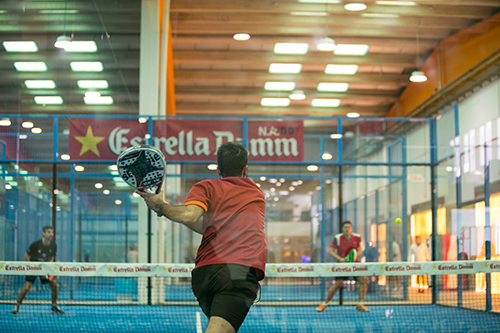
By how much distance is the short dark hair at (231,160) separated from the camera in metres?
2.71

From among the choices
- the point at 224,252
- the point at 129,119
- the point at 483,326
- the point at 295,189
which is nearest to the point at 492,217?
the point at 483,326

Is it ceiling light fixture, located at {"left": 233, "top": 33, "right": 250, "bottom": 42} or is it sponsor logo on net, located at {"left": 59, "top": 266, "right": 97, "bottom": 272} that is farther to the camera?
ceiling light fixture, located at {"left": 233, "top": 33, "right": 250, "bottom": 42}

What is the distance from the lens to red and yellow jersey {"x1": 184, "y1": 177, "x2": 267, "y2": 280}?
2520mm

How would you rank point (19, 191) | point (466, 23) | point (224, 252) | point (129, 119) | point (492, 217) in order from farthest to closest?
point (466, 23) → point (129, 119) → point (492, 217) → point (19, 191) → point (224, 252)

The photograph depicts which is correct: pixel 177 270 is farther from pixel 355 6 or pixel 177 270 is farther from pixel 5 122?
pixel 355 6

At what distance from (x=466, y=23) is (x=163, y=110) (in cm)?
641

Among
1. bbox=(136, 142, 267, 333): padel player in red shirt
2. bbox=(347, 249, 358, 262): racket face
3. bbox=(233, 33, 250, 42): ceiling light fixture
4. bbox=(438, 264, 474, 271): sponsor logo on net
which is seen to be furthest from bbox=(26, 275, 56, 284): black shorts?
bbox=(136, 142, 267, 333): padel player in red shirt

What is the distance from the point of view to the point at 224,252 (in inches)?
99.1

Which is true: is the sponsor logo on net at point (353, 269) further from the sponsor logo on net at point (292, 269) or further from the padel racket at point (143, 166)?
the padel racket at point (143, 166)

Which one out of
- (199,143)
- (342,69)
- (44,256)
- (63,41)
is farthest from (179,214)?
(342,69)

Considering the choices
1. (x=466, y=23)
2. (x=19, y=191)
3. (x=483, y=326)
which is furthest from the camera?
(x=466, y=23)

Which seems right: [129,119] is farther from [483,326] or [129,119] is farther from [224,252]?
[224,252]

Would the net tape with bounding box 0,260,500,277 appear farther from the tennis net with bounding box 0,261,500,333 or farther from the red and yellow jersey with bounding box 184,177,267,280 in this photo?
the red and yellow jersey with bounding box 184,177,267,280

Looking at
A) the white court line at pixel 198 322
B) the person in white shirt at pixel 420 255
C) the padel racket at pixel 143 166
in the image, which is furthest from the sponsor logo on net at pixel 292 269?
the person in white shirt at pixel 420 255
